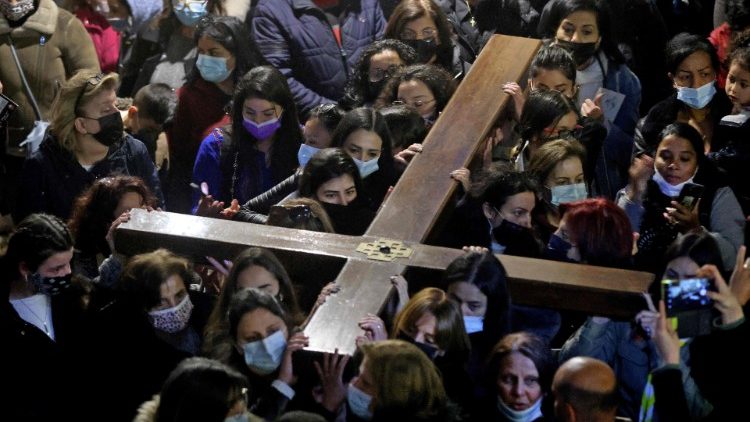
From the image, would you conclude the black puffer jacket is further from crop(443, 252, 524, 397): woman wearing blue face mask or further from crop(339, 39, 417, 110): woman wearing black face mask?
crop(443, 252, 524, 397): woman wearing blue face mask

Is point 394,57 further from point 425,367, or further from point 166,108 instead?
point 425,367

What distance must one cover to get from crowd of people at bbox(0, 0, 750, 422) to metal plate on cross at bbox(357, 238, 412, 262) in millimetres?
138

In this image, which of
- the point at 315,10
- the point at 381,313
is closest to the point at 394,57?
the point at 315,10

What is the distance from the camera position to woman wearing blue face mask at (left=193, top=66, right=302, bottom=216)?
835cm

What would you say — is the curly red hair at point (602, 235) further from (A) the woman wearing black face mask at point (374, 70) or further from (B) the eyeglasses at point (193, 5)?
(B) the eyeglasses at point (193, 5)

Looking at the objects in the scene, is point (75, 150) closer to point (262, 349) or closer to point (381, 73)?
point (381, 73)

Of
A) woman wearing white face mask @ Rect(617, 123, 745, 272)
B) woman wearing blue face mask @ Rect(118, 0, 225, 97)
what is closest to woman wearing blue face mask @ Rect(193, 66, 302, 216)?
woman wearing blue face mask @ Rect(118, 0, 225, 97)

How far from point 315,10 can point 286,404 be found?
11.4 feet

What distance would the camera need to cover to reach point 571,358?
6723 millimetres

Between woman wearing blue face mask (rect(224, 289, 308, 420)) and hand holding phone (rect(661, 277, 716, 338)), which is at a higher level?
hand holding phone (rect(661, 277, 716, 338))

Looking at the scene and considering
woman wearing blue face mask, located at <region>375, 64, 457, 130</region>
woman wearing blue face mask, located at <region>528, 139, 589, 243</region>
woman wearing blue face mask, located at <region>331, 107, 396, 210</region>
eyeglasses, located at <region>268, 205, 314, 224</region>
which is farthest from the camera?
woman wearing blue face mask, located at <region>375, 64, 457, 130</region>

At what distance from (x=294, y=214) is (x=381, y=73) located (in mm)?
1670

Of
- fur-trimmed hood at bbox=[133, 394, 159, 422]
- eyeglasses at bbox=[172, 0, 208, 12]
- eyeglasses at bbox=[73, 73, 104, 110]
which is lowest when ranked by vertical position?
eyeglasses at bbox=[172, 0, 208, 12]

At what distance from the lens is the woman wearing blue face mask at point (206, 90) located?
9.08 meters
